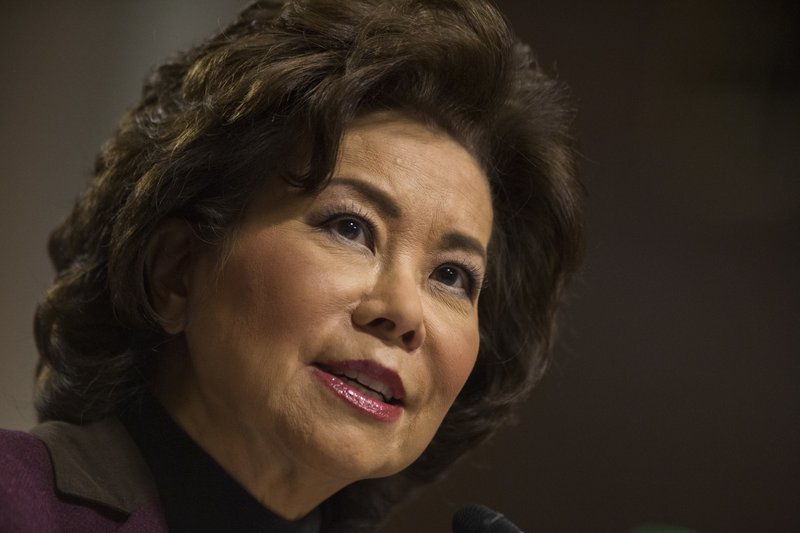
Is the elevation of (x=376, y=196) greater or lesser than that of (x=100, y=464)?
greater

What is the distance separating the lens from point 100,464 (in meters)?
1.24

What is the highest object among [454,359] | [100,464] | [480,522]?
[454,359]

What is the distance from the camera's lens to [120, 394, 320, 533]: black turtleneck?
1244 mm

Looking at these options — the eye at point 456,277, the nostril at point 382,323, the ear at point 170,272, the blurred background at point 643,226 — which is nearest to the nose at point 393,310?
the nostril at point 382,323

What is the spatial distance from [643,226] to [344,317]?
30.0 inches

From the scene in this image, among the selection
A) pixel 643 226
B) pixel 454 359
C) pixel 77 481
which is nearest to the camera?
pixel 77 481

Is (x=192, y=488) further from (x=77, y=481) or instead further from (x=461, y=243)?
(x=461, y=243)

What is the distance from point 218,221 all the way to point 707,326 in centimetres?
88

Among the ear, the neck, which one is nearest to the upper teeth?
the neck

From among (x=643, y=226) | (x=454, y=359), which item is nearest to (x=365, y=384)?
(x=454, y=359)

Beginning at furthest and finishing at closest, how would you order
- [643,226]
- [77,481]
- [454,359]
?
[643,226]
[454,359]
[77,481]

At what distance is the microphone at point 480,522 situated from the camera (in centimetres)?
118

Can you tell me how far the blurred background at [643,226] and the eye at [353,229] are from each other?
64cm

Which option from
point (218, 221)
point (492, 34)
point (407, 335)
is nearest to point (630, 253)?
point (492, 34)
